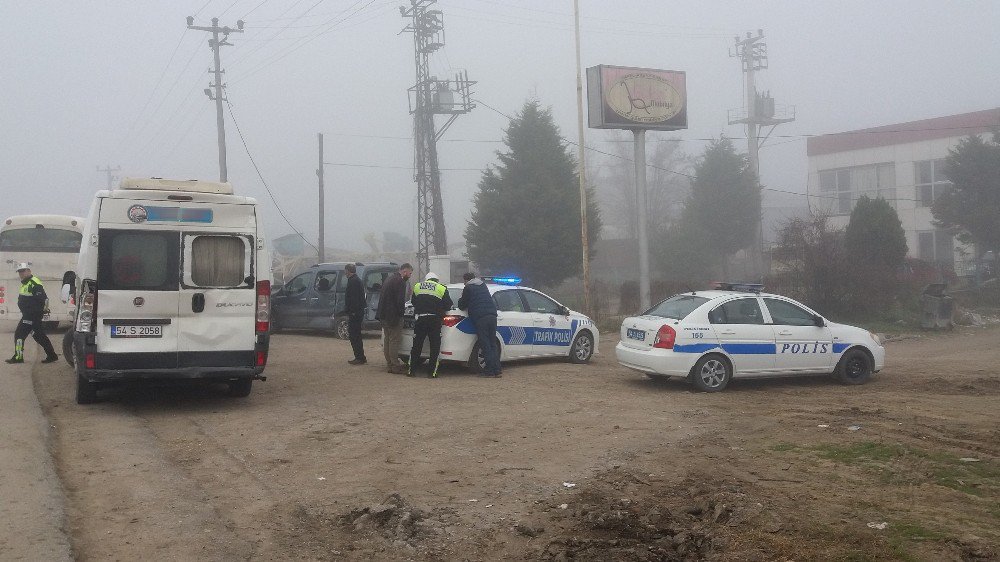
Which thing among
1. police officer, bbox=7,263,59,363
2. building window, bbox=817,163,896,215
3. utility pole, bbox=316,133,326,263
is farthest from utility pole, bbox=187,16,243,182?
building window, bbox=817,163,896,215

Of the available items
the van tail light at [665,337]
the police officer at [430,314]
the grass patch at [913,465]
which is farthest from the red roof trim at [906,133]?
the grass patch at [913,465]

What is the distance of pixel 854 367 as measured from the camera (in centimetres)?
1338

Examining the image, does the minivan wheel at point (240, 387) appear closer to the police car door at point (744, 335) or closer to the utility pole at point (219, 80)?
the police car door at point (744, 335)

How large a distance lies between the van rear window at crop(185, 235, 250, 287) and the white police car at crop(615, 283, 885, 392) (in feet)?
18.4

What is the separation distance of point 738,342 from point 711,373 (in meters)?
0.59

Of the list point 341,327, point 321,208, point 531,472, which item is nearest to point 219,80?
point 321,208

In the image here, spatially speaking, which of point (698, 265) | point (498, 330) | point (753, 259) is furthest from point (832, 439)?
point (753, 259)

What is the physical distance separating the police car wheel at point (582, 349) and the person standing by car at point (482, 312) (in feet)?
7.22

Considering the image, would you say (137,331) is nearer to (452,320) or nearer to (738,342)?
(452,320)

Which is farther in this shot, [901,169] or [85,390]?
[901,169]

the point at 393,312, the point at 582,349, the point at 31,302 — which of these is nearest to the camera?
the point at 393,312

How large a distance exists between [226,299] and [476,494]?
5222 millimetres

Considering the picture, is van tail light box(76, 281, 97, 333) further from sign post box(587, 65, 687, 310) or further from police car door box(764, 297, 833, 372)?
sign post box(587, 65, 687, 310)

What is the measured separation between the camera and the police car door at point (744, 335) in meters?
12.4
